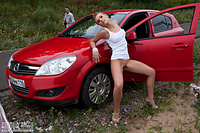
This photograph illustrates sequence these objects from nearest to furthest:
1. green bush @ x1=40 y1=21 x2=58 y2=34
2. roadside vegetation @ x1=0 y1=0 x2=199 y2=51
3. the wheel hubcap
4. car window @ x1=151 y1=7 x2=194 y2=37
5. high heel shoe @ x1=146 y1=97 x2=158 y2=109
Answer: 1. the wheel hubcap
2. high heel shoe @ x1=146 y1=97 x2=158 y2=109
3. car window @ x1=151 y1=7 x2=194 y2=37
4. roadside vegetation @ x1=0 y1=0 x2=199 y2=51
5. green bush @ x1=40 y1=21 x2=58 y2=34

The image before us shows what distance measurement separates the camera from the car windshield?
140 inches

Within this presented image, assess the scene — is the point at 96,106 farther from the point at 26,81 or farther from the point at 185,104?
the point at 185,104

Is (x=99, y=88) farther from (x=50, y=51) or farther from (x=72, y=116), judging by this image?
(x=50, y=51)

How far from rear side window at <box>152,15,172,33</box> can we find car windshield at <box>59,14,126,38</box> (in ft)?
2.44

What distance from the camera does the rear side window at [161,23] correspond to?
12.8 ft

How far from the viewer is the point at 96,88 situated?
304cm

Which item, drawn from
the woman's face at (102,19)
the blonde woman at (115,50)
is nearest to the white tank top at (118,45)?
the blonde woman at (115,50)

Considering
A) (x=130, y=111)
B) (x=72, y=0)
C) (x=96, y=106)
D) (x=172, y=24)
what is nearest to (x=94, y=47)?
(x=96, y=106)

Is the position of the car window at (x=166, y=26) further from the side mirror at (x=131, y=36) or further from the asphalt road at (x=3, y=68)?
the asphalt road at (x=3, y=68)

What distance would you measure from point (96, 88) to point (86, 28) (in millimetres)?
1351

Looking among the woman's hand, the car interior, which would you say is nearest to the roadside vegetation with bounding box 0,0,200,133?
the woman's hand

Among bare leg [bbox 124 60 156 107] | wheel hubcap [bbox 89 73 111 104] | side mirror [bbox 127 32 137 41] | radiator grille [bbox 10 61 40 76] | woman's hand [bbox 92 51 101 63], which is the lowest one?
wheel hubcap [bbox 89 73 111 104]

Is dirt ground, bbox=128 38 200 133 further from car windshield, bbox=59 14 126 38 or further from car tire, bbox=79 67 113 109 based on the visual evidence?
car windshield, bbox=59 14 126 38

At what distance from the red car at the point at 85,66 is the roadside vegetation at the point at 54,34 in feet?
1.05
